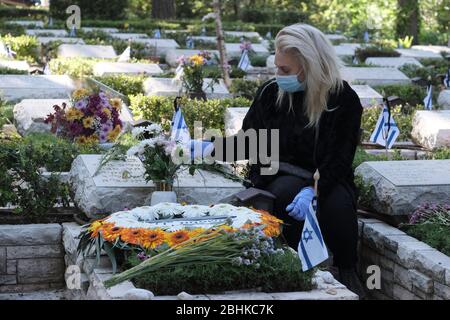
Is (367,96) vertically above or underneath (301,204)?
underneath

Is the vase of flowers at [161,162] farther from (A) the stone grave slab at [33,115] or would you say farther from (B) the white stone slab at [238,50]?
(B) the white stone slab at [238,50]

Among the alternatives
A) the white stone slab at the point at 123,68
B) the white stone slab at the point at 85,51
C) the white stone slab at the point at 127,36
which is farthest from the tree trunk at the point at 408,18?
the white stone slab at the point at 123,68

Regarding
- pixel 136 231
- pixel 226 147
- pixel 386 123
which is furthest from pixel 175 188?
pixel 386 123

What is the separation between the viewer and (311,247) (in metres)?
4.58

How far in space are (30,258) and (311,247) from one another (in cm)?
200

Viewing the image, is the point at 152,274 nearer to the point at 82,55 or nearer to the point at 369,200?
the point at 369,200

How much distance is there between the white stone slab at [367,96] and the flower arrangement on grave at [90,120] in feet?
13.0

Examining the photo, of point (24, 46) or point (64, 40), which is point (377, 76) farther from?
point (64, 40)

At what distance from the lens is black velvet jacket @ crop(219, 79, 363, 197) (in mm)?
5520

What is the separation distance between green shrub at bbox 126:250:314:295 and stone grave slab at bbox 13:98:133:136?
185 inches

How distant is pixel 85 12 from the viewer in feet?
85.3

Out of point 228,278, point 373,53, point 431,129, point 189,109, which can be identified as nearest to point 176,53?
point 373,53
